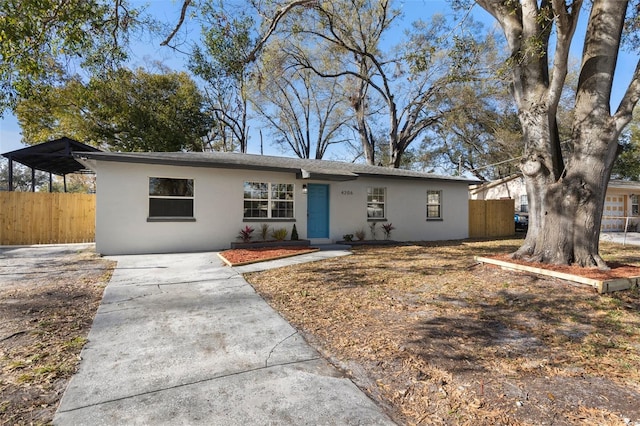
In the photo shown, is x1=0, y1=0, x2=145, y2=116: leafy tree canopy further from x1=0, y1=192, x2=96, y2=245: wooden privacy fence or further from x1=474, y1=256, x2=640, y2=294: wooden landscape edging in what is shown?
x1=474, y1=256, x2=640, y2=294: wooden landscape edging

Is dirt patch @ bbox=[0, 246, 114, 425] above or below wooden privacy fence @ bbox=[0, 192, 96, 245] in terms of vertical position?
below

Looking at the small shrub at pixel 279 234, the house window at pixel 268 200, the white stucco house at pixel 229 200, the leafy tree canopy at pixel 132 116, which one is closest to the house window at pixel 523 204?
the white stucco house at pixel 229 200

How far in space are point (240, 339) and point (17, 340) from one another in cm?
228

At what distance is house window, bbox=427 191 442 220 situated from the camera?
14.0 meters

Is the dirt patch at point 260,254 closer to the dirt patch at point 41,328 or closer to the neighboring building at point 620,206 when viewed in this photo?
the dirt patch at point 41,328

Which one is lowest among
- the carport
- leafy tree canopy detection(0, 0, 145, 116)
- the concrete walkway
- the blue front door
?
the concrete walkway

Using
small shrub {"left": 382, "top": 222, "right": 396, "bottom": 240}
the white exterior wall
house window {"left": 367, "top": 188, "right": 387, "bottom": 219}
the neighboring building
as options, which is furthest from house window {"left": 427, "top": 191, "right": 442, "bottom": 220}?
the neighboring building

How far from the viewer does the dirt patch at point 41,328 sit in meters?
2.26

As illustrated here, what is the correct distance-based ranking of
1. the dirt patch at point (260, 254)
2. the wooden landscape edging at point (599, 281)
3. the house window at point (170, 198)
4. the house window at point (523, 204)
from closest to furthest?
the wooden landscape edging at point (599, 281), the dirt patch at point (260, 254), the house window at point (170, 198), the house window at point (523, 204)

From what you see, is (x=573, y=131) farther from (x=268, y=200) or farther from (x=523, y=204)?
(x=523, y=204)

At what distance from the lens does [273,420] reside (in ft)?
6.66

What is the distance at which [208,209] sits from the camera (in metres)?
9.92

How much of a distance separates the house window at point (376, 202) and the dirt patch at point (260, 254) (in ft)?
12.5

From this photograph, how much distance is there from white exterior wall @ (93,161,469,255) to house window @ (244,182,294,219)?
7.6 inches
